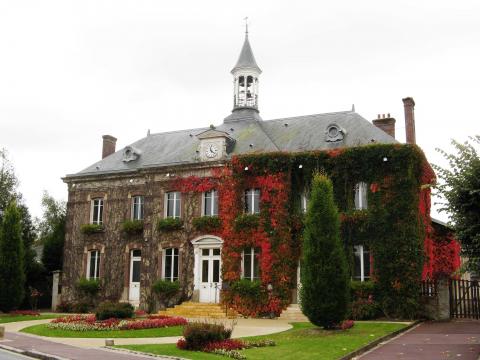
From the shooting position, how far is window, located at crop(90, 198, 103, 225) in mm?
28906

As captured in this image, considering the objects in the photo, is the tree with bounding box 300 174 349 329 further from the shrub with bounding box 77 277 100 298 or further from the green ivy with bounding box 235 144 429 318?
the shrub with bounding box 77 277 100 298

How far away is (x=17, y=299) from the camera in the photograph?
2548 cm

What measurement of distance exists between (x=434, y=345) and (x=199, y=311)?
1189cm

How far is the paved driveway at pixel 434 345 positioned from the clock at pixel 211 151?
40.0ft

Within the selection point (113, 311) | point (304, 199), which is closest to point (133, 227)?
point (113, 311)

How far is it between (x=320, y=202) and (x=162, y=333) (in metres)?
6.58

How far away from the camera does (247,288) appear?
23391mm

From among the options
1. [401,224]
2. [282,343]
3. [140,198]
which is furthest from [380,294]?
[140,198]

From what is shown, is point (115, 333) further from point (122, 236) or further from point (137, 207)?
point (137, 207)

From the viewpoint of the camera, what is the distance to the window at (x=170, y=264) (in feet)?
85.6

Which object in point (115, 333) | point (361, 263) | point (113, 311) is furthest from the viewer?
point (361, 263)

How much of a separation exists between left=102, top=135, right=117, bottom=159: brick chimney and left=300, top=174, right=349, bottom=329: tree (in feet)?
59.4

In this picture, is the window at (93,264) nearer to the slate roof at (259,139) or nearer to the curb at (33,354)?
the slate roof at (259,139)

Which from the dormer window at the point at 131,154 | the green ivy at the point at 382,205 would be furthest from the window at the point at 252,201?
the dormer window at the point at 131,154
